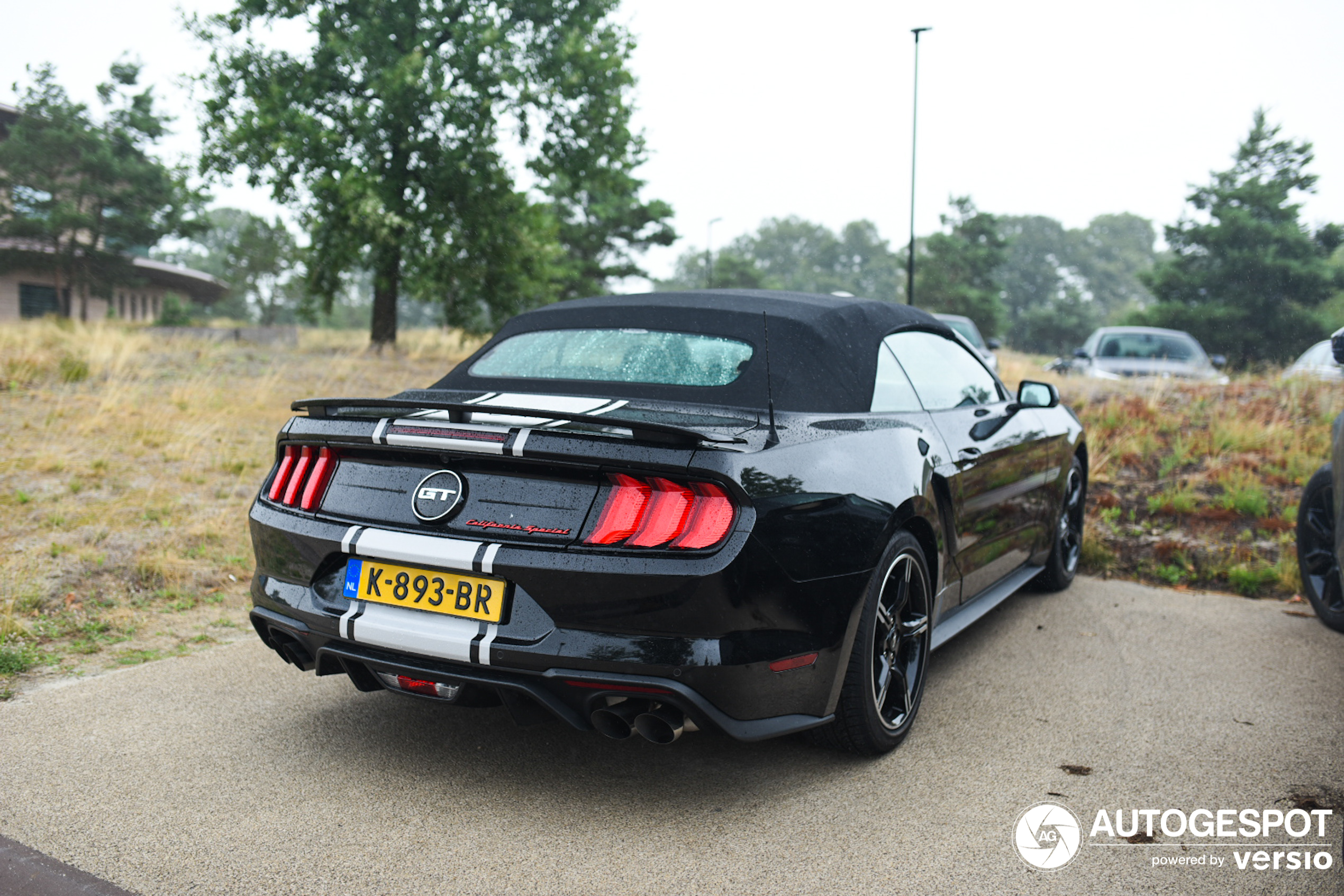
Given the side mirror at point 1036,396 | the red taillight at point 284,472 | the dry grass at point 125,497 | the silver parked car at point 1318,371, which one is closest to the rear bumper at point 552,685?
the red taillight at point 284,472

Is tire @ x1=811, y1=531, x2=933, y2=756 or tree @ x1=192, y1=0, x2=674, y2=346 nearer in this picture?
tire @ x1=811, y1=531, x2=933, y2=756

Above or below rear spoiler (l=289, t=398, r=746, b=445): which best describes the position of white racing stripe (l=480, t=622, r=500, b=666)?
below

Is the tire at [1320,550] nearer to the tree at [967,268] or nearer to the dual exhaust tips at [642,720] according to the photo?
the dual exhaust tips at [642,720]

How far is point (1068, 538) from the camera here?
228 inches

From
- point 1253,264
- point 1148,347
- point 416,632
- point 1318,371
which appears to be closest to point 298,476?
point 416,632

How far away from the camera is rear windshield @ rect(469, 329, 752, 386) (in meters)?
3.44

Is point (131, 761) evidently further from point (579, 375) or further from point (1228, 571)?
point (1228, 571)

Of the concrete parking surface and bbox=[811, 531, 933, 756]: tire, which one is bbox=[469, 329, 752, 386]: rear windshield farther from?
the concrete parking surface

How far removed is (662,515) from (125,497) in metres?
5.18

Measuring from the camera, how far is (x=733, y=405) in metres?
3.25

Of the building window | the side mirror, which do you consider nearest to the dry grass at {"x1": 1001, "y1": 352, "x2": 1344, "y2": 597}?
the side mirror

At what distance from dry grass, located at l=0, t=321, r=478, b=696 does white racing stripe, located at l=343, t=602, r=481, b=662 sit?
6.03 ft
